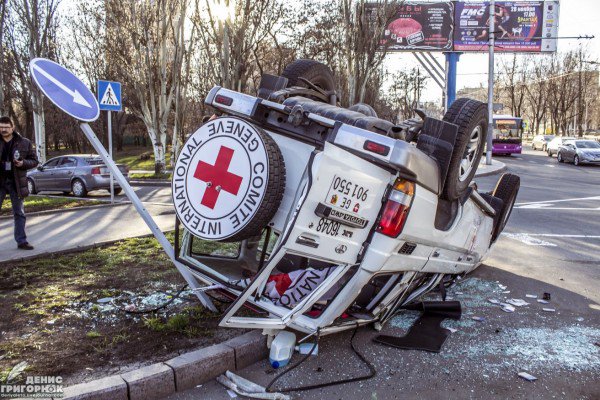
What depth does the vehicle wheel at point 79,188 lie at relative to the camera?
16.4 meters

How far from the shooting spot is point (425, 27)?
3316cm

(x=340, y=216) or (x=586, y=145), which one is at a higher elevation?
(x=340, y=216)

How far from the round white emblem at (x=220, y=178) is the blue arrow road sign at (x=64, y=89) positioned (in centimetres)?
102

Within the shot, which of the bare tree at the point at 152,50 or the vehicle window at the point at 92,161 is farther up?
the bare tree at the point at 152,50

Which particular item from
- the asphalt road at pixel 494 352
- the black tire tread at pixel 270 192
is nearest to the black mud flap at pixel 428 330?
the asphalt road at pixel 494 352

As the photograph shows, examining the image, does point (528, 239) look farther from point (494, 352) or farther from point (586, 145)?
point (586, 145)

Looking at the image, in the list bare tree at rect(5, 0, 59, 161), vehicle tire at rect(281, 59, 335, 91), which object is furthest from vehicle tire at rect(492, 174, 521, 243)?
bare tree at rect(5, 0, 59, 161)

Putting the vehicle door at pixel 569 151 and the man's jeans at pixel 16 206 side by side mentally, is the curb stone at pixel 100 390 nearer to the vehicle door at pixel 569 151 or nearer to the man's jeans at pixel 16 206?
the man's jeans at pixel 16 206

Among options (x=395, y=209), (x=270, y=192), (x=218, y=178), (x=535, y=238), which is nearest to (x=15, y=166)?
(x=218, y=178)

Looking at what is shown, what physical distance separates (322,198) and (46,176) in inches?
678

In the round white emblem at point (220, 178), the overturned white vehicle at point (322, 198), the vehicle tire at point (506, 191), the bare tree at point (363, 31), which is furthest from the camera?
the bare tree at point (363, 31)

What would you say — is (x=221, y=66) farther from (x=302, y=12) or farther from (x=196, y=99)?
(x=196, y=99)

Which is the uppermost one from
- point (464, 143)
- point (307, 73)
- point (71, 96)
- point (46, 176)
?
point (307, 73)

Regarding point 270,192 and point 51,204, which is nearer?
point 270,192
